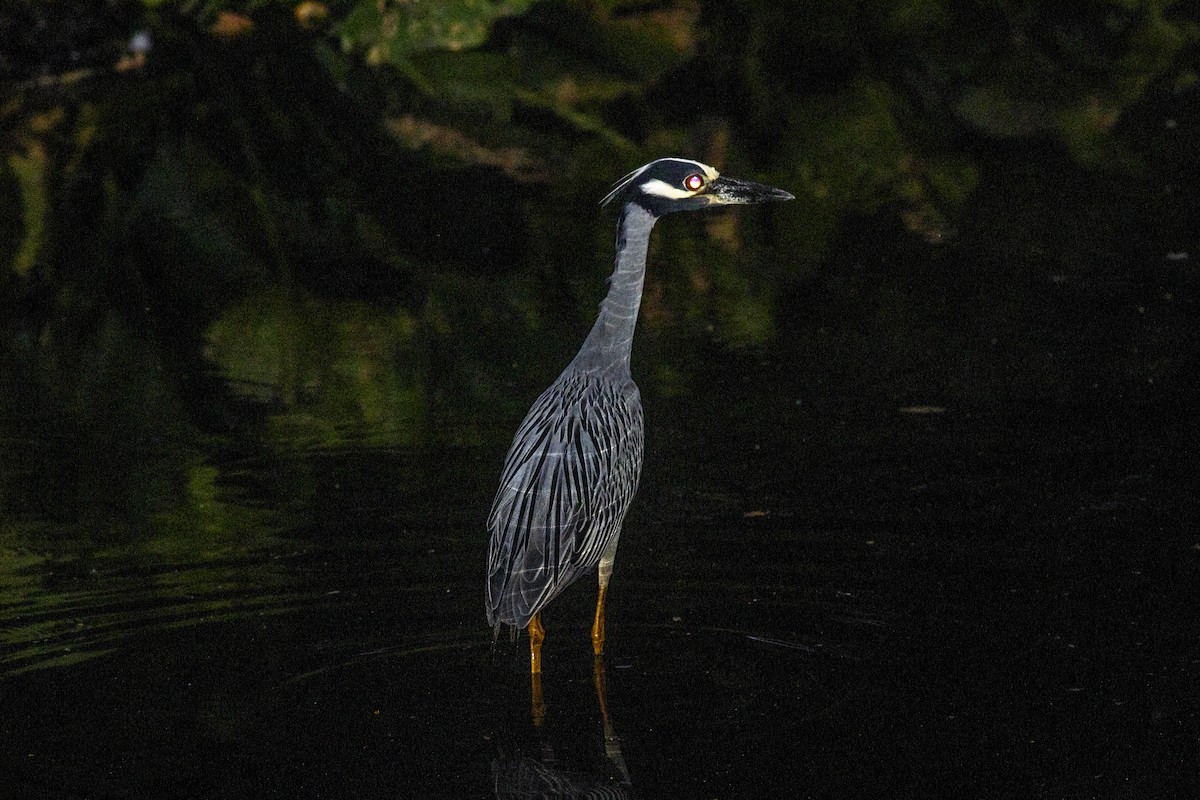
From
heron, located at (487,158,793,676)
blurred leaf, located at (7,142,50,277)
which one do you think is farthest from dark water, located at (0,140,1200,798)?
blurred leaf, located at (7,142,50,277)

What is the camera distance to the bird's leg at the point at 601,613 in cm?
650

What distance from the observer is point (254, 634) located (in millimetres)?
6699

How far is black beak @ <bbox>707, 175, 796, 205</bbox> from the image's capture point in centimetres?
673

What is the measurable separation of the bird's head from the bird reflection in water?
6.18ft

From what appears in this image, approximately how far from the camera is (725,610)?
6.76m

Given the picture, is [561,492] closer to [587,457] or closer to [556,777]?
[587,457]

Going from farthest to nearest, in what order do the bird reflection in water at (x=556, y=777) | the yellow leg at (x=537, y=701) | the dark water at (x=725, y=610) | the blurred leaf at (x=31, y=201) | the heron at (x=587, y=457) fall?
the blurred leaf at (x=31, y=201) < the heron at (x=587, y=457) < the yellow leg at (x=537, y=701) < the dark water at (x=725, y=610) < the bird reflection in water at (x=556, y=777)

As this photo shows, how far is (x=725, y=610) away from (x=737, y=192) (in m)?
1.51

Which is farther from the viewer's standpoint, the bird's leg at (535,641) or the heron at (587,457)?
the bird's leg at (535,641)

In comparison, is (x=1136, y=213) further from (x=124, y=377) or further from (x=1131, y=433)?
(x=124, y=377)

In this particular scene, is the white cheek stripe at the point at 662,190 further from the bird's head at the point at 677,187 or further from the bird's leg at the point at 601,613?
the bird's leg at the point at 601,613

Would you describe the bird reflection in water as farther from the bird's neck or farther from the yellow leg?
the bird's neck

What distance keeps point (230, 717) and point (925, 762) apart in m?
2.22

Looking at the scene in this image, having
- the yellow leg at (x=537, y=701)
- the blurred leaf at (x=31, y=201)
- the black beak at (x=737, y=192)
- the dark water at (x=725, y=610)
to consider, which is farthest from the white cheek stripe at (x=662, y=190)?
the blurred leaf at (x=31, y=201)
